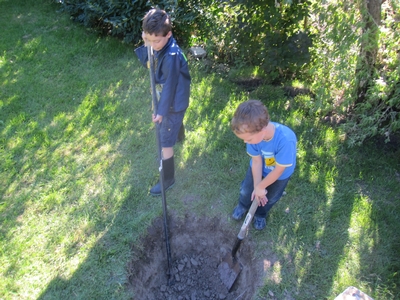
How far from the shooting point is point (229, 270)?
3139mm

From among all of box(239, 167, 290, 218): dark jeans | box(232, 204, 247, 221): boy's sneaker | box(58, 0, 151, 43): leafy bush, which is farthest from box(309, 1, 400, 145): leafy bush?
box(58, 0, 151, 43): leafy bush

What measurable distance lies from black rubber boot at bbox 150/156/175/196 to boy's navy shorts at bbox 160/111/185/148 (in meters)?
0.20

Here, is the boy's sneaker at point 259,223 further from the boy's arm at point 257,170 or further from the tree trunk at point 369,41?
the tree trunk at point 369,41

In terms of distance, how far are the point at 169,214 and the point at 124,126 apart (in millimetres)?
1558

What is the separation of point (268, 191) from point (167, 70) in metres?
1.38

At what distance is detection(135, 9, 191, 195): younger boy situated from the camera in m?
2.81

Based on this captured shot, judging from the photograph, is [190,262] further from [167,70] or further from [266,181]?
[167,70]

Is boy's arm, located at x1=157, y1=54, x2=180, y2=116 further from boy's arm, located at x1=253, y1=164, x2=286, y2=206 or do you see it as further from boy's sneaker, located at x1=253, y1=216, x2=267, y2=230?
boy's sneaker, located at x1=253, y1=216, x2=267, y2=230

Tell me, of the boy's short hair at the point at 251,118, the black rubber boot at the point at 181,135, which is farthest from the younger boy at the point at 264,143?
the black rubber boot at the point at 181,135

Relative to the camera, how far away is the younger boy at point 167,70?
9.22ft

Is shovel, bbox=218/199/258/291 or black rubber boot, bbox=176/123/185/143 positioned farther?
black rubber boot, bbox=176/123/185/143

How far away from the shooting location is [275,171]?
2.41m

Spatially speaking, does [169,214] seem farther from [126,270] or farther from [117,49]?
[117,49]

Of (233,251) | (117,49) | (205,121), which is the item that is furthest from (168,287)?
(117,49)
